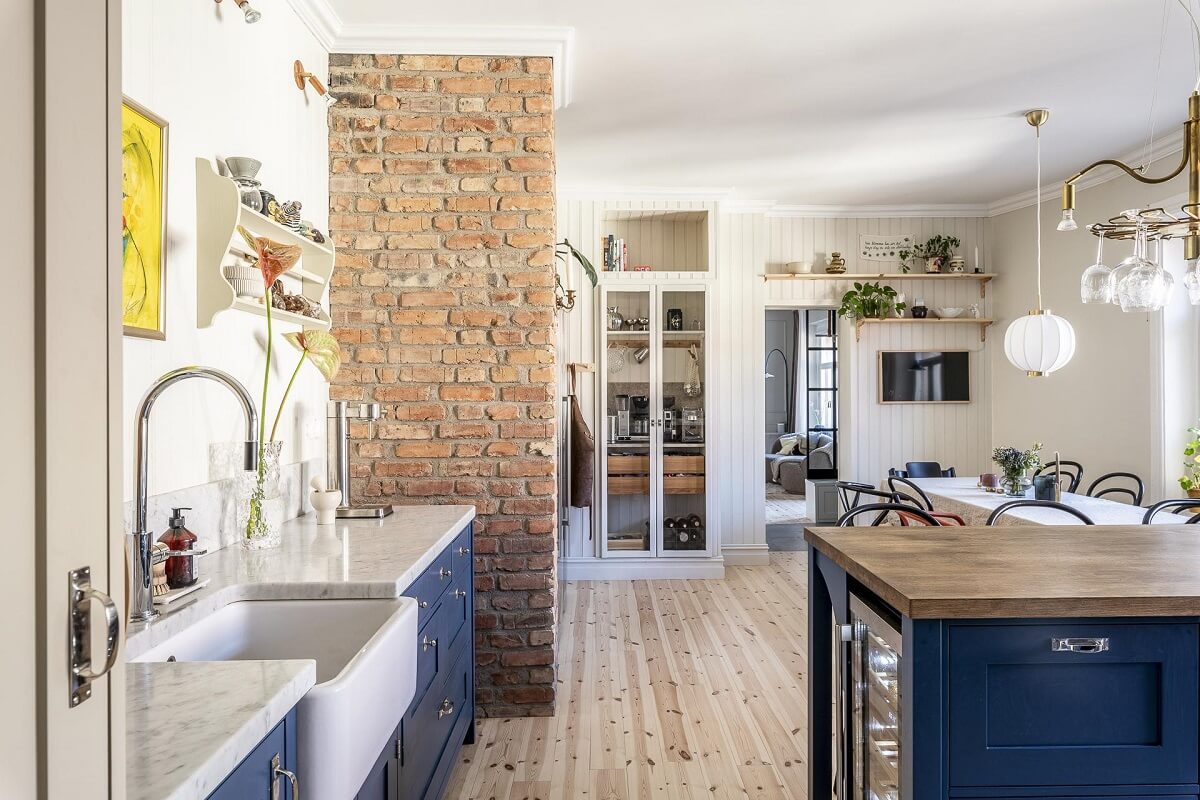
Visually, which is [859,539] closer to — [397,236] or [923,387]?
[397,236]

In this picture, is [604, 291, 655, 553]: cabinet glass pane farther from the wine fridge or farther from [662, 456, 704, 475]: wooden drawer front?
the wine fridge

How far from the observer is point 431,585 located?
6.81ft

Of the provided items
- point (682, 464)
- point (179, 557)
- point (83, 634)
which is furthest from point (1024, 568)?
point (682, 464)

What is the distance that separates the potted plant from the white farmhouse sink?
491 centimetres

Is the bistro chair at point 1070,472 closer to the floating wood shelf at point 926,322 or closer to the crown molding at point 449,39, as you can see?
the floating wood shelf at point 926,322

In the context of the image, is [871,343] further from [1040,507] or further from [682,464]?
[1040,507]

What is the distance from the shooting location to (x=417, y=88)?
299 centimetres

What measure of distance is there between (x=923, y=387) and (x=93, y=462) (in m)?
6.03

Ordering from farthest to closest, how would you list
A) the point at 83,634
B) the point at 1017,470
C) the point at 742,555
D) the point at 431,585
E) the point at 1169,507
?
the point at 742,555
the point at 1017,470
the point at 1169,507
the point at 431,585
the point at 83,634

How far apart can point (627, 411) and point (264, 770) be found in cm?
423

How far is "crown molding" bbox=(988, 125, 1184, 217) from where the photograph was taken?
427 centimetres

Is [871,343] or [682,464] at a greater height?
[871,343]

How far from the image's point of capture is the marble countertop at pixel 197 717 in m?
0.81

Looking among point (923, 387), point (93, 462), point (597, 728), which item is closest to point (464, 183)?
point (597, 728)
